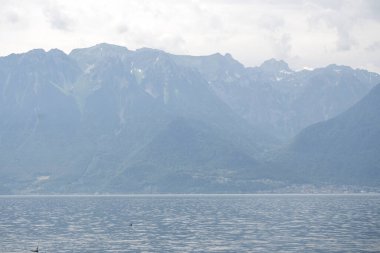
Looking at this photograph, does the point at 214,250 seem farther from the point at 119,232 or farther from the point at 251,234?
the point at 119,232

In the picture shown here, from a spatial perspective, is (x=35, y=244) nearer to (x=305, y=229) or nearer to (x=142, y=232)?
(x=142, y=232)

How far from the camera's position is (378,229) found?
628 ft

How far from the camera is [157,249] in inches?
6156

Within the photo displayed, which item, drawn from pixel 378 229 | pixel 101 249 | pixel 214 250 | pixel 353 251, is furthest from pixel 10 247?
pixel 378 229

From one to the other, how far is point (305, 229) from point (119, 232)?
49073 millimetres

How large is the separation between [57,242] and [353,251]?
223 feet

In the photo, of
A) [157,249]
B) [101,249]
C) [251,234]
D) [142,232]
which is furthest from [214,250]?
[142,232]

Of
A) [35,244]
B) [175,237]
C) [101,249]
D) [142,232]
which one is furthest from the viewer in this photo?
[142,232]

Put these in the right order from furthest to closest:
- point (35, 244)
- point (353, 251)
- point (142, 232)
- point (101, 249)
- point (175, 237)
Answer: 1. point (142, 232)
2. point (175, 237)
3. point (35, 244)
4. point (101, 249)
5. point (353, 251)

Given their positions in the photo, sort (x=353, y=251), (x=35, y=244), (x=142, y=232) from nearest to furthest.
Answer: (x=353, y=251)
(x=35, y=244)
(x=142, y=232)

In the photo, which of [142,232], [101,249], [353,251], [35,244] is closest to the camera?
[353,251]

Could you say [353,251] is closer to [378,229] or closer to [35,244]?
[378,229]

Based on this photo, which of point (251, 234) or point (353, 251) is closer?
point (353, 251)

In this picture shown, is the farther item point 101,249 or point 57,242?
point 57,242
